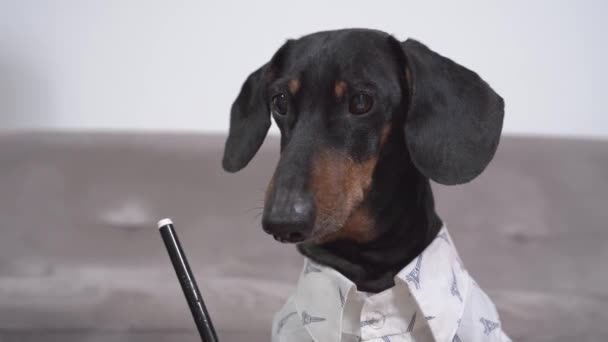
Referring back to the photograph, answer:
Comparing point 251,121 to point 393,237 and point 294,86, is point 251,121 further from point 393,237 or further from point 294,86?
point 393,237

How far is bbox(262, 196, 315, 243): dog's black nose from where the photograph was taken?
3.27ft

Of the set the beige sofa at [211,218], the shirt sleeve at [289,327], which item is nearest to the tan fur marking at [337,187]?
the shirt sleeve at [289,327]

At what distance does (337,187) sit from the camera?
42.9 inches

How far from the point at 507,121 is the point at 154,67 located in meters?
1.23

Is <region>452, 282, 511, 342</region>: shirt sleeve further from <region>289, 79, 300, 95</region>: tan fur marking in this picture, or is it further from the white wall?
the white wall

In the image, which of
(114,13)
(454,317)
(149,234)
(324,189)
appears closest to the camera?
(324,189)

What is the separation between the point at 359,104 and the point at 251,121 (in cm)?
29

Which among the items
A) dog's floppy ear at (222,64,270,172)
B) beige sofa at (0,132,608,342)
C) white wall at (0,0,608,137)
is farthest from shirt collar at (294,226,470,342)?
white wall at (0,0,608,137)

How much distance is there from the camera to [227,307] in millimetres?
1951

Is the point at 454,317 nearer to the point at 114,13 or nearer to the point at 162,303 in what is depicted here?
the point at 162,303

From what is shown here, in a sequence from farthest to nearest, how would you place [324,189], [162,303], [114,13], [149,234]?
[114,13]
[149,234]
[162,303]
[324,189]

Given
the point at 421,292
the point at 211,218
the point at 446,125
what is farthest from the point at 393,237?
the point at 211,218

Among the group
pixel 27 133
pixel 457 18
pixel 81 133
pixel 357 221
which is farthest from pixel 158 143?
pixel 357 221

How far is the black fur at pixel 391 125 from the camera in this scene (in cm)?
115
